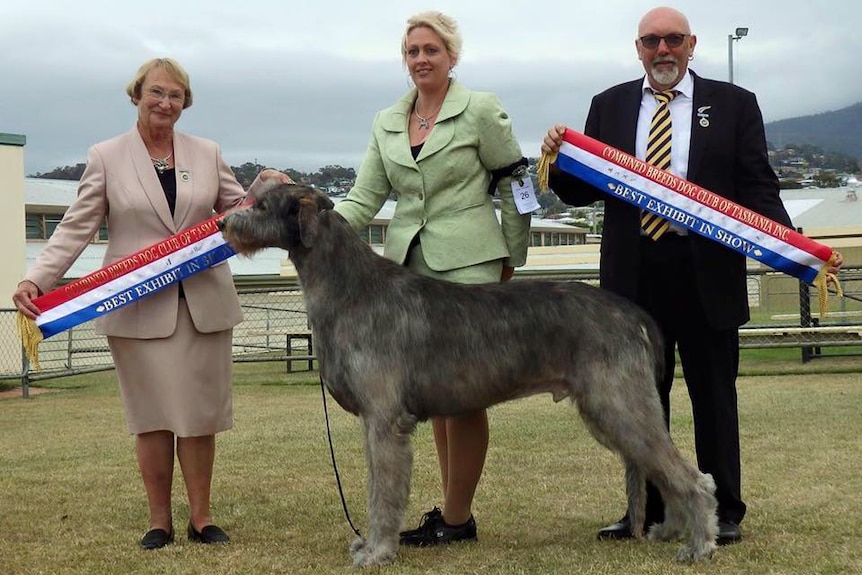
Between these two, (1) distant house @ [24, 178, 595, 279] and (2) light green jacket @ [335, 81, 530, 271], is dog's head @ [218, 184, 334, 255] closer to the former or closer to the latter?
(2) light green jacket @ [335, 81, 530, 271]

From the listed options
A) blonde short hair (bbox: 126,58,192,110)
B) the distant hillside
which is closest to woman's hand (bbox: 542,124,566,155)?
blonde short hair (bbox: 126,58,192,110)

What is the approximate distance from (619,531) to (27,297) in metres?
3.76

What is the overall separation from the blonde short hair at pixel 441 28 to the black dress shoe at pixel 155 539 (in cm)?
320

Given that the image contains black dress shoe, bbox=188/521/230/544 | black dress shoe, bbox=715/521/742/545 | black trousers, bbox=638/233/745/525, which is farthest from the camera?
black dress shoe, bbox=188/521/230/544

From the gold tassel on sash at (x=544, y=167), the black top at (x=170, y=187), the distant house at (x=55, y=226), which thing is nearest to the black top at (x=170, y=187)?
Result: the black top at (x=170, y=187)

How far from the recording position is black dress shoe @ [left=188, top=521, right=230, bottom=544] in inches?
239

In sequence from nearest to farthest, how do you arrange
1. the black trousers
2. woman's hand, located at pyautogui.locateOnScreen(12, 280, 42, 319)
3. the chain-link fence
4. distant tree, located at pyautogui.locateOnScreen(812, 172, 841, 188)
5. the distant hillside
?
the black trousers < woman's hand, located at pyautogui.locateOnScreen(12, 280, 42, 319) < the chain-link fence < distant tree, located at pyautogui.locateOnScreen(812, 172, 841, 188) < the distant hillside

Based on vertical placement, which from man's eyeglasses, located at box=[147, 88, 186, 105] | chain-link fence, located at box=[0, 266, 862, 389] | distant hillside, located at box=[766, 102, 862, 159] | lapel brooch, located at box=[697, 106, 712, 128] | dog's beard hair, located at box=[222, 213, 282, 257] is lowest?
chain-link fence, located at box=[0, 266, 862, 389]

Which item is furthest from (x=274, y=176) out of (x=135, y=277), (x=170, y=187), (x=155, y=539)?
(x=155, y=539)

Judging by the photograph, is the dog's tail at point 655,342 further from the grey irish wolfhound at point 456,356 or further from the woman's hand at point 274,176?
the woman's hand at point 274,176

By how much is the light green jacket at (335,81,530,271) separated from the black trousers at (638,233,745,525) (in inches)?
32.8

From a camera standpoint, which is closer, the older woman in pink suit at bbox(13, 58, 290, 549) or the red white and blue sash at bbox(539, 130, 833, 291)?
the red white and blue sash at bbox(539, 130, 833, 291)

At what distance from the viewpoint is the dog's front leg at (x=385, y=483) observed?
5242 millimetres

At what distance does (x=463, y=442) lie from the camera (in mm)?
5980
